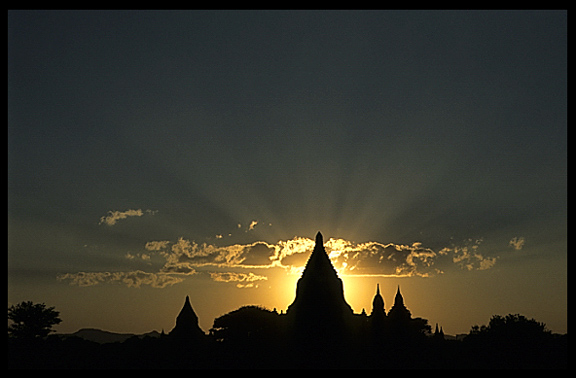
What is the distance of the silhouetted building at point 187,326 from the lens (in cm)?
6656

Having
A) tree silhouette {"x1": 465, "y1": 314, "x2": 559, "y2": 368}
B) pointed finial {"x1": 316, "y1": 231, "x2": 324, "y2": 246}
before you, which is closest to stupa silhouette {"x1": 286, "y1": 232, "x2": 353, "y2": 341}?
pointed finial {"x1": 316, "y1": 231, "x2": 324, "y2": 246}

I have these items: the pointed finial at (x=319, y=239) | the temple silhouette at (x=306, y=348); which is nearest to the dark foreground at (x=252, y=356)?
the temple silhouette at (x=306, y=348)

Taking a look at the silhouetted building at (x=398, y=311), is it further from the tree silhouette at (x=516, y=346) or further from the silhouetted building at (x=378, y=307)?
the tree silhouette at (x=516, y=346)

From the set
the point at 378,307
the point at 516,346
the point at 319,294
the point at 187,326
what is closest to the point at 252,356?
the point at 319,294

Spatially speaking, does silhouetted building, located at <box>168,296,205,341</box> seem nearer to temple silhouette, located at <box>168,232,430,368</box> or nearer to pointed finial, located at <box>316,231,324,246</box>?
temple silhouette, located at <box>168,232,430,368</box>

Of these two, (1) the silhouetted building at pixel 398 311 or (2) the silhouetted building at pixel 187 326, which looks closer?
(2) the silhouetted building at pixel 187 326

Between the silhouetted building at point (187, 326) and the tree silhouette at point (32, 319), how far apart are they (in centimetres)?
3963

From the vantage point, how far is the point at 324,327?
5912cm

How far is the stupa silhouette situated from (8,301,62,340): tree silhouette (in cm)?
5429

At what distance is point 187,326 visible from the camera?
67125 mm

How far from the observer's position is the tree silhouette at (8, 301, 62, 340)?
314 ft

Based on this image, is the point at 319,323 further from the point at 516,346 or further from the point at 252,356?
the point at 516,346

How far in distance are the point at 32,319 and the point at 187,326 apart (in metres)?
43.4
